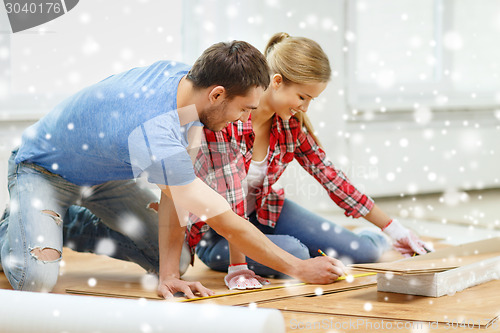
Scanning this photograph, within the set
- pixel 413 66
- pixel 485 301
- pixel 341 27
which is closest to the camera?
pixel 485 301

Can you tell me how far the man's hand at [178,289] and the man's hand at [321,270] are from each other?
0.22 meters

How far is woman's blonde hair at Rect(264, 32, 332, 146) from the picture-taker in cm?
156

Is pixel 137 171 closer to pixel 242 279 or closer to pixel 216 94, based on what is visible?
pixel 216 94

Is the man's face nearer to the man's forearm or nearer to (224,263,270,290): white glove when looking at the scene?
the man's forearm

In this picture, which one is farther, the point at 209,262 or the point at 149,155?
the point at 209,262

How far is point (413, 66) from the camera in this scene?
3.17 meters

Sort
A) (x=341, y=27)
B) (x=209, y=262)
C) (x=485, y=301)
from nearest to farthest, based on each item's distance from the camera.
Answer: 1. (x=485, y=301)
2. (x=209, y=262)
3. (x=341, y=27)

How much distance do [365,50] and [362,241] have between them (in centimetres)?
132

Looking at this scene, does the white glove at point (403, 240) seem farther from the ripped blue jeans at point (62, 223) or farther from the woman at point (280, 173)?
the ripped blue jeans at point (62, 223)

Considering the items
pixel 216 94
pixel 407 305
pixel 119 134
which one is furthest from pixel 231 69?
pixel 407 305

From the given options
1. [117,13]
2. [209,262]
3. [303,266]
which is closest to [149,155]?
[303,266]

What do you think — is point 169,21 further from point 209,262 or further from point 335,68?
point 209,262

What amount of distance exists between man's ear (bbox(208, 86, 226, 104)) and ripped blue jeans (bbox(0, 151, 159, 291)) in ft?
1.54

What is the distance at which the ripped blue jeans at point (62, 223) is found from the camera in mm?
1491
